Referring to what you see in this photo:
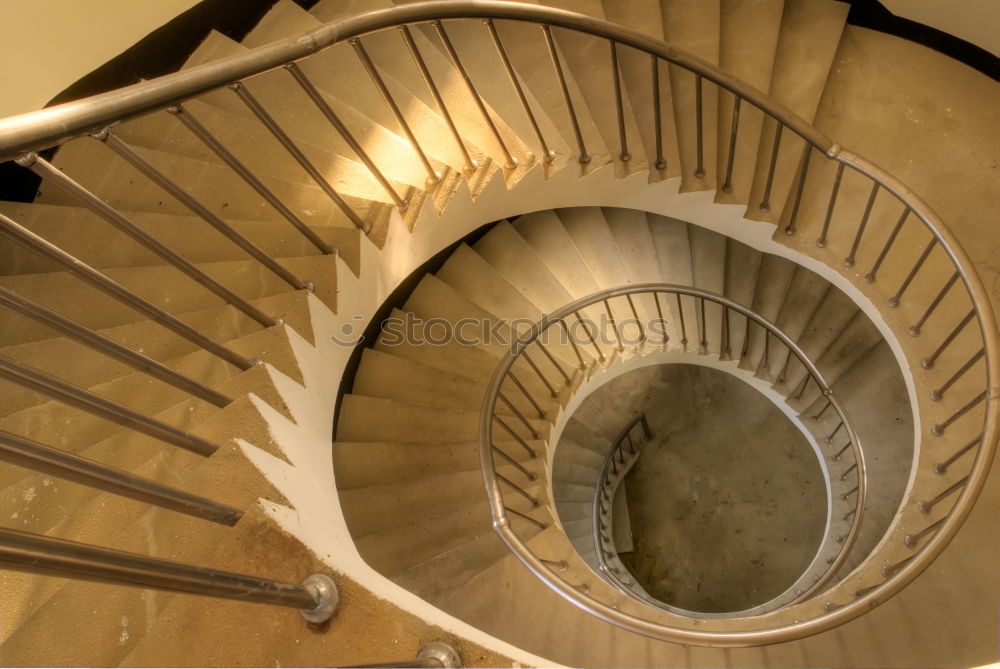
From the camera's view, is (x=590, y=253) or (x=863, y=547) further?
(x=590, y=253)

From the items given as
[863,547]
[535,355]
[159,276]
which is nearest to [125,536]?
[159,276]

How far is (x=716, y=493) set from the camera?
7332mm

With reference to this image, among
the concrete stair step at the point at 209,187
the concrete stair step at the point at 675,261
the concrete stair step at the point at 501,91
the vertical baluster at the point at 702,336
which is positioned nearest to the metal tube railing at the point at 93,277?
the concrete stair step at the point at 209,187

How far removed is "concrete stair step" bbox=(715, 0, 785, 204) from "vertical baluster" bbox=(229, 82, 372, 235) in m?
2.56

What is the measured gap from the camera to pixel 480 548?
4359 mm

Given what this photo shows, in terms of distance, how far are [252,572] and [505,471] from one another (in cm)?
311

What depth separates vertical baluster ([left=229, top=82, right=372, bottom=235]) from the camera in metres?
2.32

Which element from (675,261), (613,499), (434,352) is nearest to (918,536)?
(675,261)

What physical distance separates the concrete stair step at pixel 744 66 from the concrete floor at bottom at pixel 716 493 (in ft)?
10.9

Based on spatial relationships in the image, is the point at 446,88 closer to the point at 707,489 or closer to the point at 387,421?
the point at 387,421

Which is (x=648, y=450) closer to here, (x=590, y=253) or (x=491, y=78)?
(x=590, y=253)

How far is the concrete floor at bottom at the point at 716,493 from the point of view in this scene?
6.96 m

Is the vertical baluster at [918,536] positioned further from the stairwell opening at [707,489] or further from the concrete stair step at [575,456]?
the concrete stair step at [575,456]

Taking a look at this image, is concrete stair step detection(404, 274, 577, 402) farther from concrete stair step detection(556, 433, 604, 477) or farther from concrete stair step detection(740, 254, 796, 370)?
concrete stair step detection(740, 254, 796, 370)
